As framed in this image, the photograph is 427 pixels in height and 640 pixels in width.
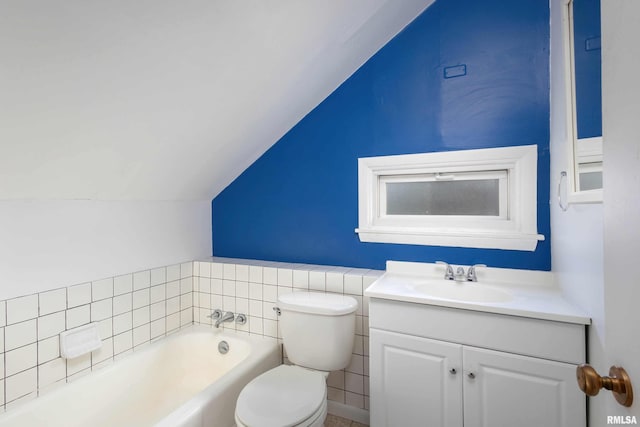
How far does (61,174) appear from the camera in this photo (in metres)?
1.46

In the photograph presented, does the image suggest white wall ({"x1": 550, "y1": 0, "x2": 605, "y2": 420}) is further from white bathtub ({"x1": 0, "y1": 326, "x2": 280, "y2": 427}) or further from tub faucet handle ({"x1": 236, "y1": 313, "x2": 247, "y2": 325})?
tub faucet handle ({"x1": 236, "y1": 313, "x2": 247, "y2": 325})

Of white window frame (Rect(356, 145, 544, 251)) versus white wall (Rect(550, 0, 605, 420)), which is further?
white window frame (Rect(356, 145, 544, 251))

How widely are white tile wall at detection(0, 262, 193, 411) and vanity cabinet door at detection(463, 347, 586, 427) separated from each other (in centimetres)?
188

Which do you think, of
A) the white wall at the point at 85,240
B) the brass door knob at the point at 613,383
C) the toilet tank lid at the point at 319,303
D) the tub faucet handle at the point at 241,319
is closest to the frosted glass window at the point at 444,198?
the toilet tank lid at the point at 319,303

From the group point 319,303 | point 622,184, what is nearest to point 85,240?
point 319,303

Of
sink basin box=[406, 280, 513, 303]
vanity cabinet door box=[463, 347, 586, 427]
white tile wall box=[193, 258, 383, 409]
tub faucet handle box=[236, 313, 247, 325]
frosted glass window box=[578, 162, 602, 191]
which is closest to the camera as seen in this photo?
frosted glass window box=[578, 162, 602, 191]

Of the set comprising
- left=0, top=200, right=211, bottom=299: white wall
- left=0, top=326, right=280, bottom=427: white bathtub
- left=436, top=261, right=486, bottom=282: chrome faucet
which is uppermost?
left=0, top=200, right=211, bottom=299: white wall

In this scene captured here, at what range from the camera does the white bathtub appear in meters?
1.42

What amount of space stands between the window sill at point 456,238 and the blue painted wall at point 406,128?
0.13ft

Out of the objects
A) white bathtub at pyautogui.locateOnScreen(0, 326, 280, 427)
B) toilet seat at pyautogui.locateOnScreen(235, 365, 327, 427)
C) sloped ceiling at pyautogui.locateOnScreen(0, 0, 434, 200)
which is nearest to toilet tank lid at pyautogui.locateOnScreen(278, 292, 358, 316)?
toilet seat at pyautogui.locateOnScreen(235, 365, 327, 427)

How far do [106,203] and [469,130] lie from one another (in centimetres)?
213

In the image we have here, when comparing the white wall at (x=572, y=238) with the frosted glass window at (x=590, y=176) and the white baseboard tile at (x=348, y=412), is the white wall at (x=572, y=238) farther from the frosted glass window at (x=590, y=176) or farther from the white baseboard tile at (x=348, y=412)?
the white baseboard tile at (x=348, y=412)

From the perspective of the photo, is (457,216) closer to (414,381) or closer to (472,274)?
(472,274)

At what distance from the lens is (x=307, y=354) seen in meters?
1.68
